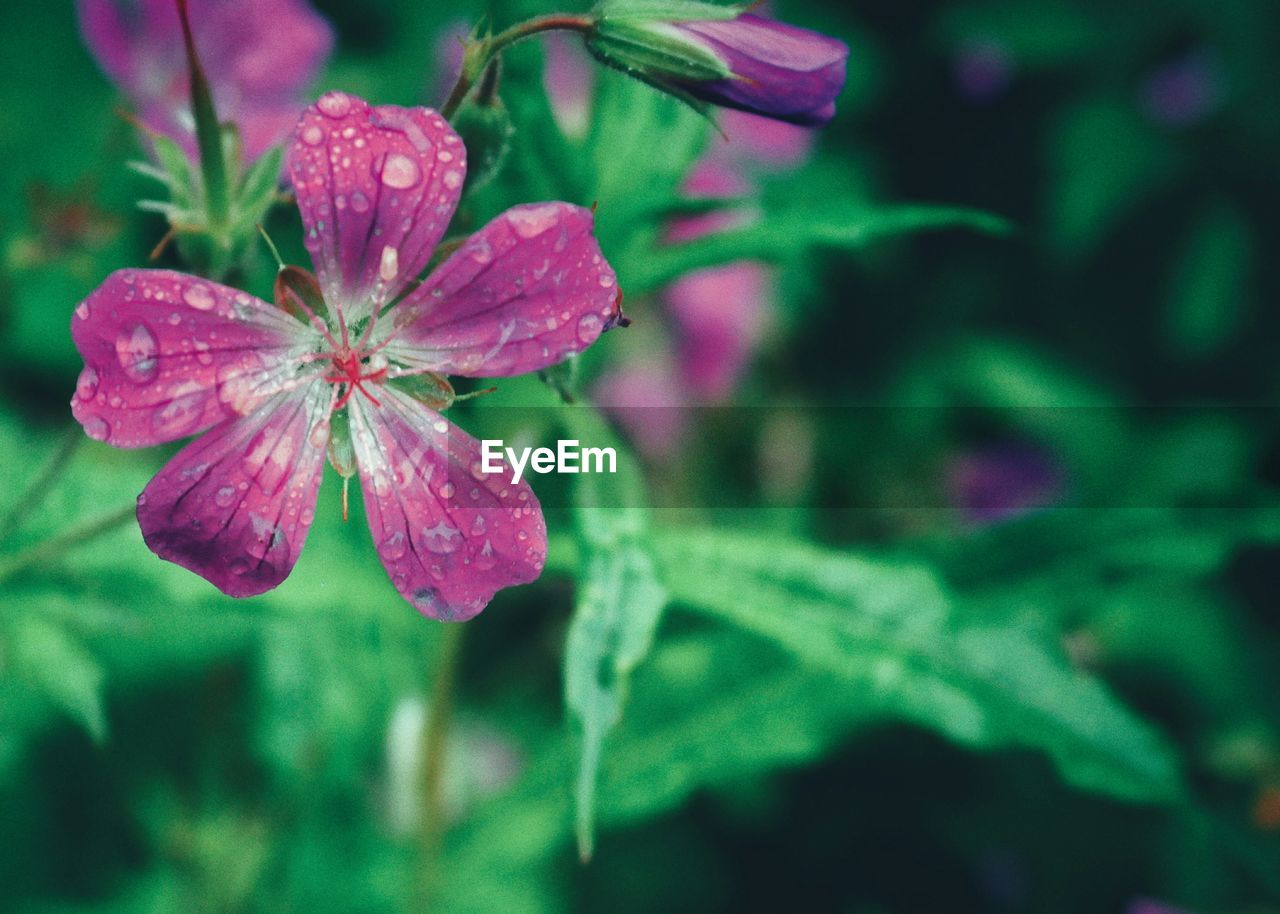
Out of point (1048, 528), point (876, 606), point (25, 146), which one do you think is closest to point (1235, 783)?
point (1048, 528)

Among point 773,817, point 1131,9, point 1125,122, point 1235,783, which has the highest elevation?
point 1131,9

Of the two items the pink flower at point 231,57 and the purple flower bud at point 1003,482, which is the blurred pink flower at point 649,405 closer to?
the purple flower bud at point 1003,482

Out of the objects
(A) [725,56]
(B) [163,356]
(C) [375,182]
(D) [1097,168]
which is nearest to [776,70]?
(A) [725,56]

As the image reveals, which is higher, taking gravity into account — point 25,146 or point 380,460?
point 380,460

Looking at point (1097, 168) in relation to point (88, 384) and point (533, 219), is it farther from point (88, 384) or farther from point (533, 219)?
point (88, 384)

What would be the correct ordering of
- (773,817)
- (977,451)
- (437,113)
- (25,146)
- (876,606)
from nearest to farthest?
(437,113)
(876,606)
(773,817)
(25,146)
(977,451)

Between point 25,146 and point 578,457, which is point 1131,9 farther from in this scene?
point 25,146
